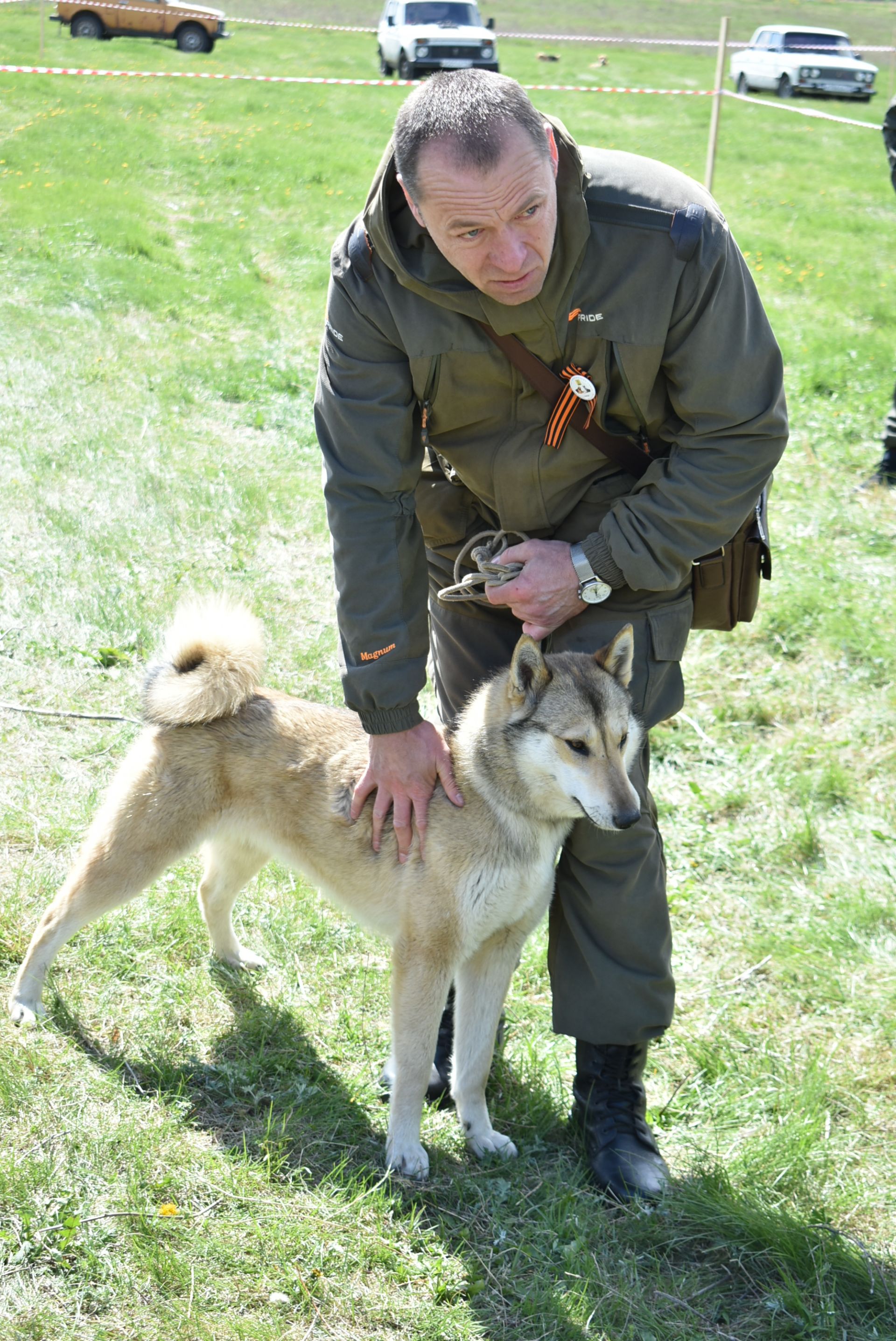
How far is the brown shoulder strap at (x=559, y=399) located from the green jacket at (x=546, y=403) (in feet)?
0.09

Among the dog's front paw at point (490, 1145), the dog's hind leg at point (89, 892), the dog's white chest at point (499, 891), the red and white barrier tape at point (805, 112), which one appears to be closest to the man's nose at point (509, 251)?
the dog's white chest at point (499, 891)

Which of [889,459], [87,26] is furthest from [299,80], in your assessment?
[889,459]

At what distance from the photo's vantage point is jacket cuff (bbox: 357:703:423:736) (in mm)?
3031

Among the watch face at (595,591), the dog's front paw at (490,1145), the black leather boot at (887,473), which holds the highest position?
the watch face at (595,591)

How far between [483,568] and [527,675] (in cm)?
31

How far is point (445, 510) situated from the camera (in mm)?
3260

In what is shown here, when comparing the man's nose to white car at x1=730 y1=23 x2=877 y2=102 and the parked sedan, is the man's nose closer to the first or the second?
the parked sedan

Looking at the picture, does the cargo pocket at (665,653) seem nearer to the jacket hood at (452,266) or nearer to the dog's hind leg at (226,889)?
the jacket hood at (452,266)

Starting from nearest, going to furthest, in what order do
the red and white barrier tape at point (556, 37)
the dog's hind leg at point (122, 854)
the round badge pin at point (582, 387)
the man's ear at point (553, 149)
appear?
the man's ear at point (553, 149)
the round badge pin at point (582, 387)
the dog's hind leg at point (122, 854)
the red and white barrier tape at point (556, 37)

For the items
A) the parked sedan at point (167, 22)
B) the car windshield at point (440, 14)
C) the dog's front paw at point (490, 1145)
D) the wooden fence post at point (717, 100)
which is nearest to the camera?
the dog's front paw at point (490, 1145)

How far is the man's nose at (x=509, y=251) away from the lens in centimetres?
251

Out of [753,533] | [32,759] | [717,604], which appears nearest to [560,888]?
[717,604]

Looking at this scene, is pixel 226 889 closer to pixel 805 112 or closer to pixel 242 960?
pixel 242 960

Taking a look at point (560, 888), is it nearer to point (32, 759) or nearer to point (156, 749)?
point (156, 749)
